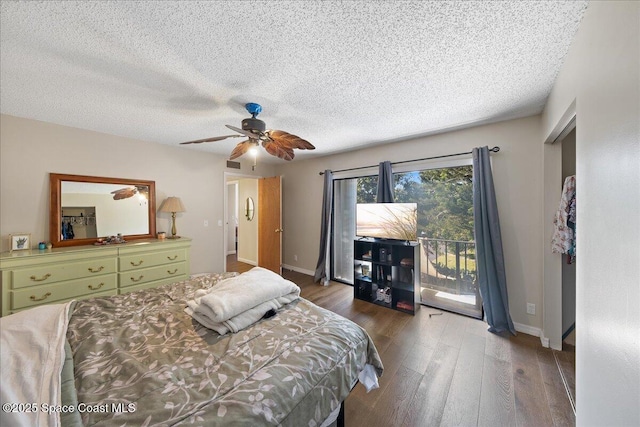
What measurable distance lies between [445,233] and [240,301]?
2.88m

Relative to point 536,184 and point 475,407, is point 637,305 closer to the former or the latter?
point 475,407

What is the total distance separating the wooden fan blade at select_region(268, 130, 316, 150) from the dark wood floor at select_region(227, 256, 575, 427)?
2.11m

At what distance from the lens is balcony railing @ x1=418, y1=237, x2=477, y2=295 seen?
9.88ft

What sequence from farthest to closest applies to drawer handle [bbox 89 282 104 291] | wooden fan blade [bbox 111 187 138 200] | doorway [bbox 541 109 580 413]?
wooden fan blade [bbox 111 187 138 200]
drawer handle [bbox 89 282 104 291]
doorway [bbox 541 109 580 413]

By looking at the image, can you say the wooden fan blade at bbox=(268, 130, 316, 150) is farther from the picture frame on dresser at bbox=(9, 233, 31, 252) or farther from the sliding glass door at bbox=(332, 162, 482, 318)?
the picture frame on dresser at bbox=(9, 233, 31, 252)

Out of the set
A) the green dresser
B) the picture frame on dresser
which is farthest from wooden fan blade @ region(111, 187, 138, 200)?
the picture frame on dresser

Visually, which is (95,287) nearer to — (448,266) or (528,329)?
(448,266)

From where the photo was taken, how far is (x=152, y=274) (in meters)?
3.05

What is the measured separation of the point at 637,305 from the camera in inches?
27.6

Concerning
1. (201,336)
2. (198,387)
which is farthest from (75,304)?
(198,387)

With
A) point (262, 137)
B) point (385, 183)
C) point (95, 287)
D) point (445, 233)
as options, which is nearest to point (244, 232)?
point (95, 287)

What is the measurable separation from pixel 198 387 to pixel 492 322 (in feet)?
9.65

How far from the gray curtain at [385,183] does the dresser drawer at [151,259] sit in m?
3.06

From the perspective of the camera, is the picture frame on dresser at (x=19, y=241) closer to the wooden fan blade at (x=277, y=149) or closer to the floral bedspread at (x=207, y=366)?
the floral bedspread at (x=207, y=366)
